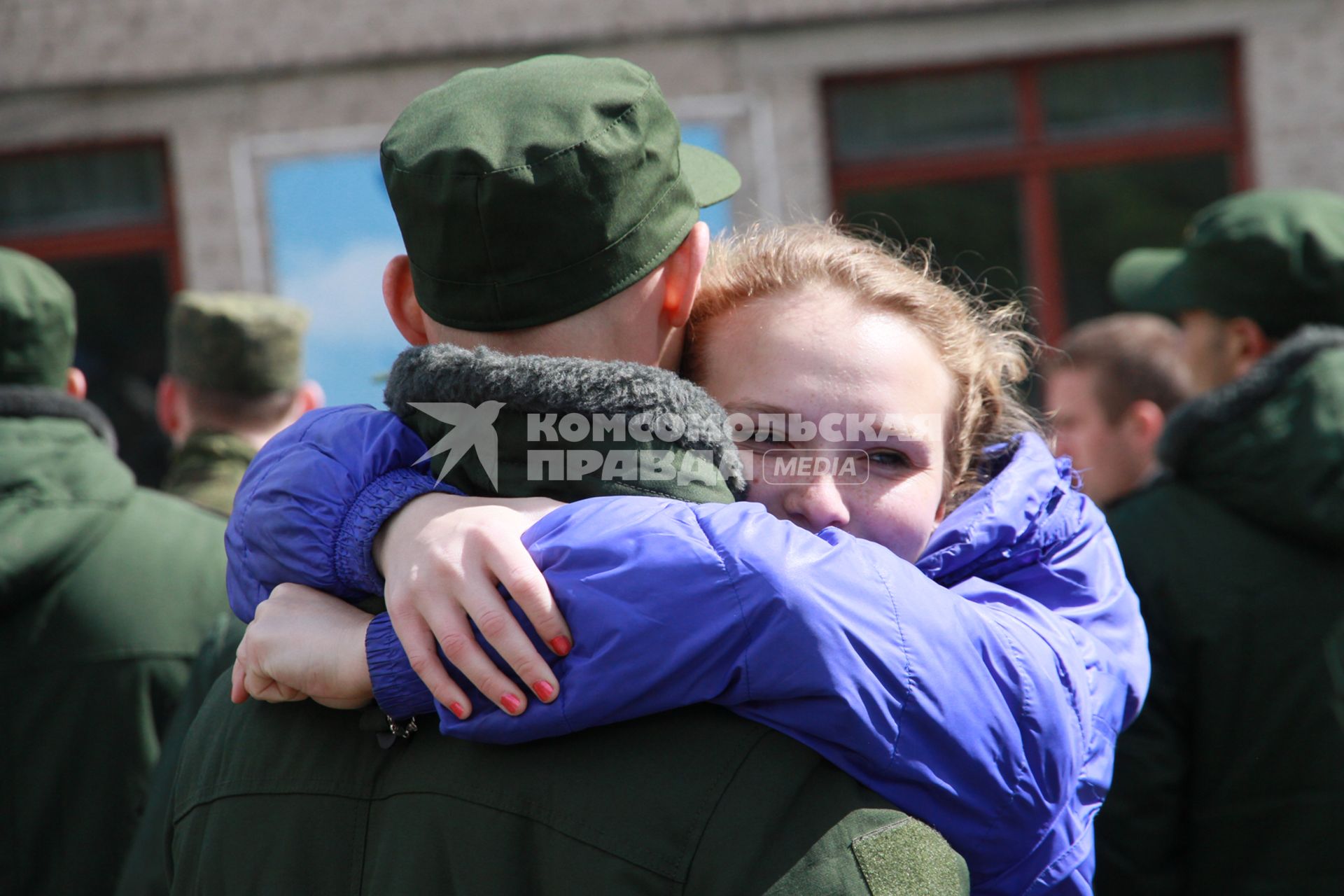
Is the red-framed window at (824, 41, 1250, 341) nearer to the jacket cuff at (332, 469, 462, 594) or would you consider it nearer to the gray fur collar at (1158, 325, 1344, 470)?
the gray fur collar at (1158, 325, 1344, 470)

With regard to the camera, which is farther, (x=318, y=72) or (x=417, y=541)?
(x=318, y=72)

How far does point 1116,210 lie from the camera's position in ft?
21.4

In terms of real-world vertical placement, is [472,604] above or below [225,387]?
below

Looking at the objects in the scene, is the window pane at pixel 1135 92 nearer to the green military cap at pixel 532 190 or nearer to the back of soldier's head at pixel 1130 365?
the back of soldier's head at pixel 1130 365

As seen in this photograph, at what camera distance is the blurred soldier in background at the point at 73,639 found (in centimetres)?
266

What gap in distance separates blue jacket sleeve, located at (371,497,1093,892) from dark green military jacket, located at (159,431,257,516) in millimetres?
2660

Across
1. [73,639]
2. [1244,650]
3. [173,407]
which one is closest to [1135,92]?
[1244,650]

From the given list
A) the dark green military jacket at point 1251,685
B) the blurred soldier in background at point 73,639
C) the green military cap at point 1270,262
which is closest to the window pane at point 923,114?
the green military cap at point 1270,262

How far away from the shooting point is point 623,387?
120cm

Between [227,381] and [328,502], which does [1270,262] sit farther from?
[227,381]

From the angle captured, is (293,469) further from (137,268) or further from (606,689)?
(137,268)

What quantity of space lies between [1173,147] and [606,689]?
247 inches

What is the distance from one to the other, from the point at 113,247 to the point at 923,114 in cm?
437

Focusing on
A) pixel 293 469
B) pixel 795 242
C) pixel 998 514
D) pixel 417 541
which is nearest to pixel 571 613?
pixel 417 541
